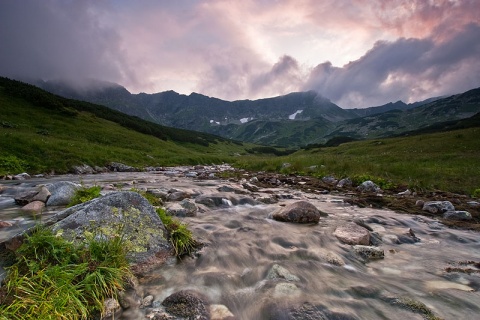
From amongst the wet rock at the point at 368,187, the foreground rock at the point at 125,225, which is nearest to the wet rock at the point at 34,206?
the foreground rock at the point at 125,225

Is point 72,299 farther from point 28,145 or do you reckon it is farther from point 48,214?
point 28,145

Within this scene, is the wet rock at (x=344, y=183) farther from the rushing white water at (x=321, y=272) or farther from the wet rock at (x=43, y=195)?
the wet rock at (x=43, y=195)

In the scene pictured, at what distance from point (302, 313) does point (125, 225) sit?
3.93 meters

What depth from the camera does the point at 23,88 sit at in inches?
2267

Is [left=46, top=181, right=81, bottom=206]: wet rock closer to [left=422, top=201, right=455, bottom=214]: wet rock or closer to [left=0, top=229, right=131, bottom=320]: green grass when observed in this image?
[left=0, top=229, right=131, bottom=320]: green grass

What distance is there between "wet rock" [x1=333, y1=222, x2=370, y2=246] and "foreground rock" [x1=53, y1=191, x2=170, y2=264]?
498cm

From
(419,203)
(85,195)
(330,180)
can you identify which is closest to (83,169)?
(85,195)

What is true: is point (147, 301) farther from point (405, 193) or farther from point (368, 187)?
point (368, 187)

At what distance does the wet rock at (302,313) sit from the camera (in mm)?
4016

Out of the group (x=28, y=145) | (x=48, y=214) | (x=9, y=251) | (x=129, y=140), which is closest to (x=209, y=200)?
(x=48, y=214)

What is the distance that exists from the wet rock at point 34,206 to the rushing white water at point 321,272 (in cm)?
49

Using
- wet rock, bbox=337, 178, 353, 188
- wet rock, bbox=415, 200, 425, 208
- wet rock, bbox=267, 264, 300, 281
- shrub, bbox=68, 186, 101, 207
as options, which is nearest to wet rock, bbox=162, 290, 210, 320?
wet rock, bbox=267, 264, 300, 281

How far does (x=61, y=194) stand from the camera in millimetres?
10289

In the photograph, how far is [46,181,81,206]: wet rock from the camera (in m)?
10.0
